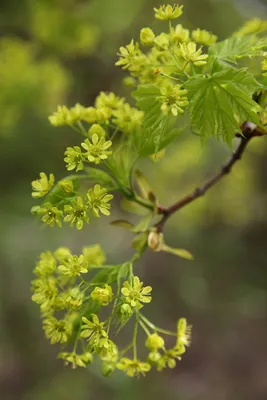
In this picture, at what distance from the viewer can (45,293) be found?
4.23 ft

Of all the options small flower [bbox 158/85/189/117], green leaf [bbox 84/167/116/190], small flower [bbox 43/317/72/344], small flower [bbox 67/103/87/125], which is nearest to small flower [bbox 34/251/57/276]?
small flower [bbox 43/317/72/344]

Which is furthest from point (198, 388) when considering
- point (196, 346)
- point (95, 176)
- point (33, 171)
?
point (95, 176)

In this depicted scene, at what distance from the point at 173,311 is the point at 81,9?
13.7 feet

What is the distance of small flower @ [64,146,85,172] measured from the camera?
1159 mm

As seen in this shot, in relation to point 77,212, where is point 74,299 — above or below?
below

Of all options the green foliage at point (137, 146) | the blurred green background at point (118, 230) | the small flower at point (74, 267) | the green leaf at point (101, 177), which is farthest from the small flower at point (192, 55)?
the blurred green background at point (118, 230)

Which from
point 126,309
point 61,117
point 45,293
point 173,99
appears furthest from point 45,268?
point 173,99

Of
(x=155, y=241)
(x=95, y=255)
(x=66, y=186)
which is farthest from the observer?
(x=95, y=255)

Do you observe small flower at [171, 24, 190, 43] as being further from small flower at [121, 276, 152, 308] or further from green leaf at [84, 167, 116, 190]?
small flower at [121, 276, 152, 308]

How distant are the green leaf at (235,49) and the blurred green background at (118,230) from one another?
122 centimetres

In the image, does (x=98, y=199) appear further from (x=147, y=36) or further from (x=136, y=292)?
(x=147, y=36)

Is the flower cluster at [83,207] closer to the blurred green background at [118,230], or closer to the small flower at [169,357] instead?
the small flower at [169,357]

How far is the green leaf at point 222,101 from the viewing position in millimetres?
1111

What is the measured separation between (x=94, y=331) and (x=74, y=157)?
35 cm
